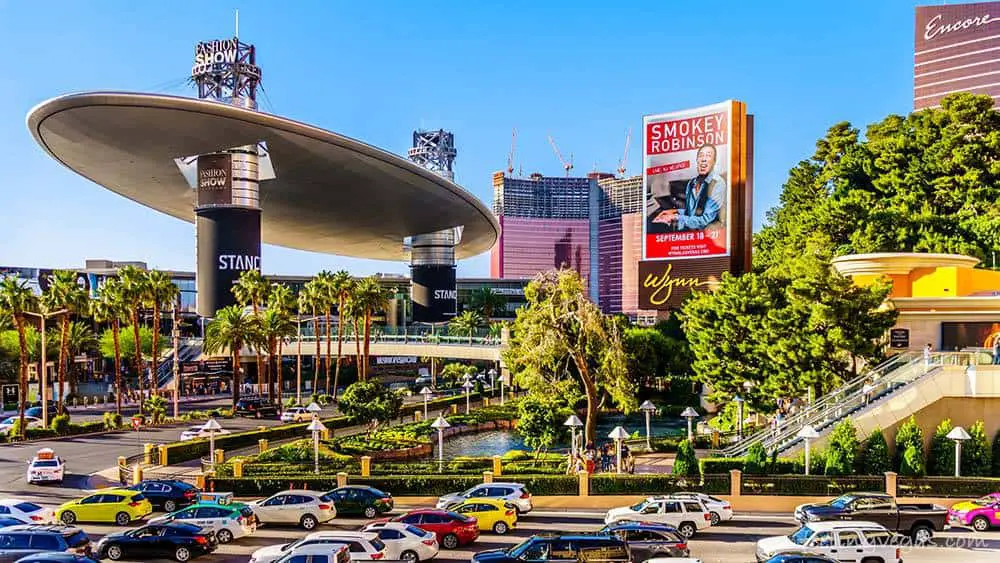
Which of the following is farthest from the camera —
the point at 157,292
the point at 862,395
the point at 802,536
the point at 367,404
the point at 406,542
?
the point at 157,292

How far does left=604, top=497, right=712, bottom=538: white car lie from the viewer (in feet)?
87.0

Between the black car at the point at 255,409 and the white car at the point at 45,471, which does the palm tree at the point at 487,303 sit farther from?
the white car at the point at 45,471

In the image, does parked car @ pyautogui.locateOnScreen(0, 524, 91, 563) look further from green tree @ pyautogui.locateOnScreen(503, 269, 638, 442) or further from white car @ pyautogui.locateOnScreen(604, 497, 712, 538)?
green tree @ pyautogui.locateOnScreen(503, 269, 638, 442)

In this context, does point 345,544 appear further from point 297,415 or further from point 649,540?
point 297,415

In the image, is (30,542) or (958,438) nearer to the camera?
(30,542)

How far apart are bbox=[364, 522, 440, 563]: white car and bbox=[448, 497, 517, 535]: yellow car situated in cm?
354

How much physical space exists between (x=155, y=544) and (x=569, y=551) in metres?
11.4

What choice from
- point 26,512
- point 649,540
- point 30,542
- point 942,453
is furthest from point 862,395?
point 26,512

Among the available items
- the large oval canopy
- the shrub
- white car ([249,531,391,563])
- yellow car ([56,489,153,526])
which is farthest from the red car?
the large oval canopy

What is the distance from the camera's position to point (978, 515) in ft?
87.7

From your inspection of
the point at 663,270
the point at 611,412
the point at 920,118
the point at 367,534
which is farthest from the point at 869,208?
the point at 367,534

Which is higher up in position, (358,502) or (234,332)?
(234,332)

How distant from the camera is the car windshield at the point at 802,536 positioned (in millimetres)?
22766

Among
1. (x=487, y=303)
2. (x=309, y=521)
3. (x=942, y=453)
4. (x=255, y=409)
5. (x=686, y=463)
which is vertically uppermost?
(x=487, y=303)
